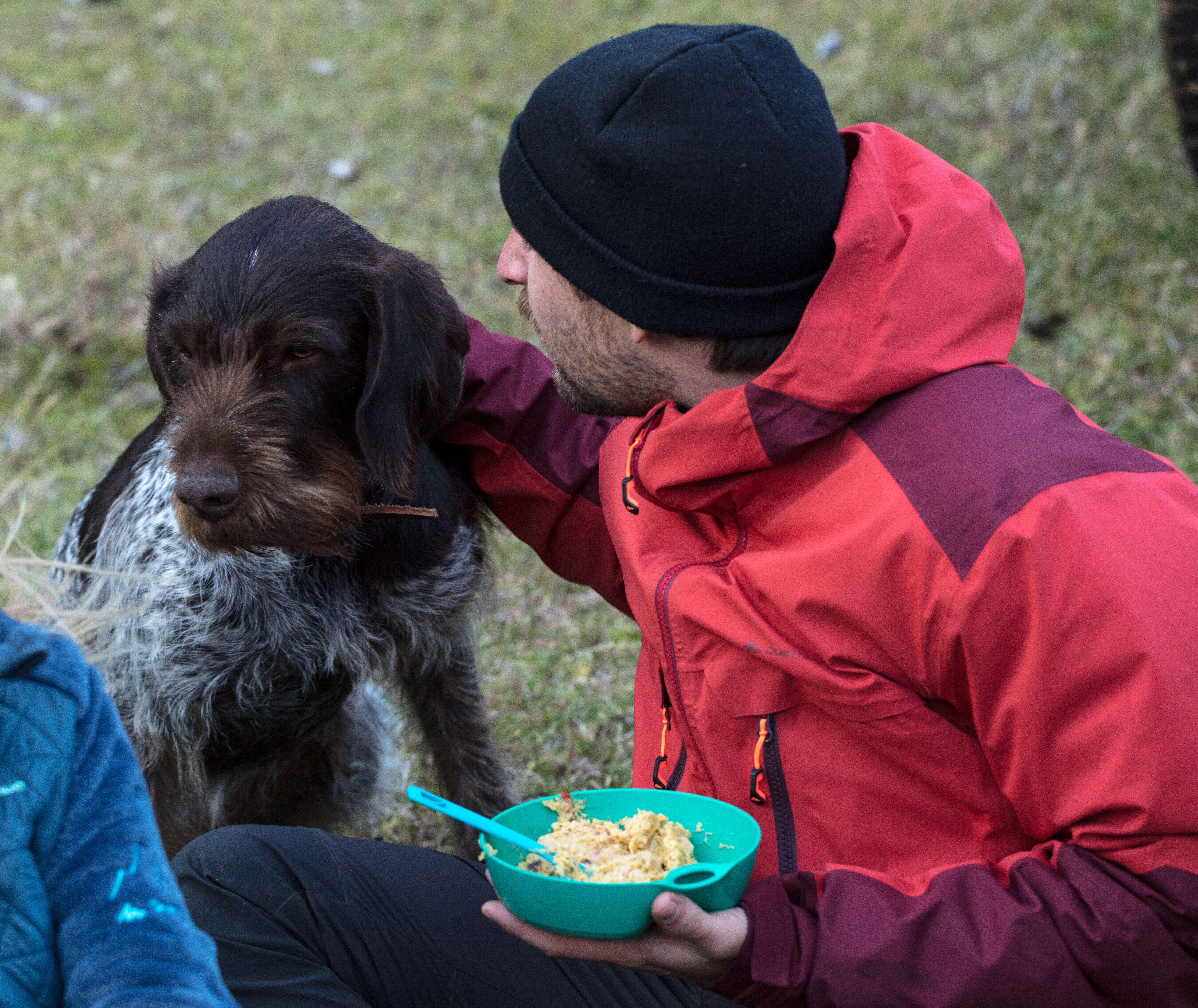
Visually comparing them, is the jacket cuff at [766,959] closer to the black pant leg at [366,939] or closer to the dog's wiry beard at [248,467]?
the black pant leg at [366,939]

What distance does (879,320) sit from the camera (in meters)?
1.83

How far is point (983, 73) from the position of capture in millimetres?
6742

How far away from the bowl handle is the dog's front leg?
158 centimetres

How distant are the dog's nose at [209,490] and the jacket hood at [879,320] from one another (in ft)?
2.70

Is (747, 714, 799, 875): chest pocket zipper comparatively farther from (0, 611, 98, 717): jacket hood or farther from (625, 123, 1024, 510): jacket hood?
(0, 611, 98, 717): jacket hood

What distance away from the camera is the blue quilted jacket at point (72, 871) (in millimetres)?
1397

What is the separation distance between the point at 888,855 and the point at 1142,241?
454cm

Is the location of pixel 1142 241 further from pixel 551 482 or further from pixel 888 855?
pixel 888 855

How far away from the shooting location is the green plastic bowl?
155cm

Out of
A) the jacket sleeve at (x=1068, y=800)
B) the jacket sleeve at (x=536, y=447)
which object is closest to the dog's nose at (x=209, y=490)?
the jacket sleeve at (x=536, y=447)

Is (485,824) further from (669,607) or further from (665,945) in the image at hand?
(669,607)

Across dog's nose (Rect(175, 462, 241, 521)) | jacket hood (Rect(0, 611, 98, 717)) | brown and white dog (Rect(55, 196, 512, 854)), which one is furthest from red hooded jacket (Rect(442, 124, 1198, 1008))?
jacket hood (Rect(0, 611, 98, 717))

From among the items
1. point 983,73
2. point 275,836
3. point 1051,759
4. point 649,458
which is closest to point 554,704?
point 275,836

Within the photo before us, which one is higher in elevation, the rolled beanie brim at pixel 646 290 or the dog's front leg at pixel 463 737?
the rolled beanie brim at pixel 646 290
